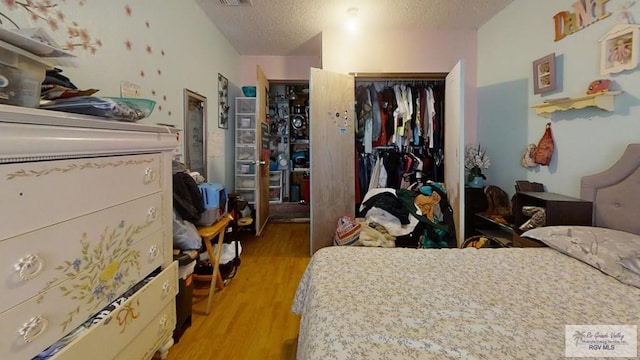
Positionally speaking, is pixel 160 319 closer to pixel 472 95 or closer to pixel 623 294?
pixel 623 294

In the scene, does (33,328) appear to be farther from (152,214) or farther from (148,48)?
(148,48)

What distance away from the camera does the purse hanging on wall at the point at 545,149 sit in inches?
88.2

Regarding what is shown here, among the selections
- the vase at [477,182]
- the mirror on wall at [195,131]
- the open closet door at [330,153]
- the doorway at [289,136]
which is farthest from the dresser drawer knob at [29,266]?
the doorway at [289,136]

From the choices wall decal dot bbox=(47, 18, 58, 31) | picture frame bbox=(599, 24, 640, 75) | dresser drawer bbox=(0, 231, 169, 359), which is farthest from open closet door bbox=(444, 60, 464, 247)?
wall decal dot bbox=(47, 18, 58, 31)

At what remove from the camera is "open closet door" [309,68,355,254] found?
3.01 metres

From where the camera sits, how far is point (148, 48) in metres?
1.91

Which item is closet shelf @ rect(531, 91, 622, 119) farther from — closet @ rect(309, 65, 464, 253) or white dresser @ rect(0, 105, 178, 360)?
white dresser @ rect(0, 105, 178, 360)

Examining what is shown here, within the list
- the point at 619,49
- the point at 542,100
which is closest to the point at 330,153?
the point at 542,100

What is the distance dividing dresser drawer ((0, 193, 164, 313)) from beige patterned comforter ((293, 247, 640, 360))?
2.28 ft

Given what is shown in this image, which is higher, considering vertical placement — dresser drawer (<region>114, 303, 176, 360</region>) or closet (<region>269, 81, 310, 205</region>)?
closet (<region>269, 81, 310, 205</region>)

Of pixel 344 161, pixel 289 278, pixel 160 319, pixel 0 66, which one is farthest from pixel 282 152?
pixel 0 66

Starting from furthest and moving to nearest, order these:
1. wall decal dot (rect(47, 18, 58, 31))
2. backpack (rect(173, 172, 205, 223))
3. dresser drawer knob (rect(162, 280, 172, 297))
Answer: backpack (rect(173, 172, 205, 223)) < dresser drawer knob (rect(162, 280, 172, 297)) < wall decal dot (rect(47, 18, 58, 31))

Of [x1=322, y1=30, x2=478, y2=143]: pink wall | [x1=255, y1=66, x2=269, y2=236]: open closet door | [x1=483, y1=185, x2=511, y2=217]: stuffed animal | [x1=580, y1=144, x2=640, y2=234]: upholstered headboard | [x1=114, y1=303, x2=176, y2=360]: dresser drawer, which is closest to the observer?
[x1=114, y1=303, x2=176, y2=360]: dresser drawer

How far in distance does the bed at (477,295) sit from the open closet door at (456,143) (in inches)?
37.5
